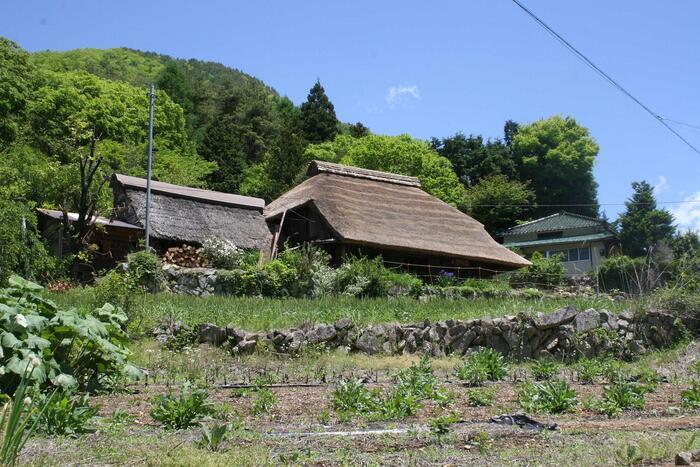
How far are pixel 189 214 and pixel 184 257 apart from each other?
7.95 feet

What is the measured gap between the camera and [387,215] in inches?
1112

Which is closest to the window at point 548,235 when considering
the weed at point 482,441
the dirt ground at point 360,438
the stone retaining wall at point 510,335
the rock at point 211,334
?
the stone retaining wall at point 510,335

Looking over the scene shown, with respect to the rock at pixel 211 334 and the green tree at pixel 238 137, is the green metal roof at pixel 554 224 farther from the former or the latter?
the rock at pixel 211 334

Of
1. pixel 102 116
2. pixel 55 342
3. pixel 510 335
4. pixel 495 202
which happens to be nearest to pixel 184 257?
pixel 510 335

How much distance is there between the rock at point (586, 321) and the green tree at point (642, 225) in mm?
29179

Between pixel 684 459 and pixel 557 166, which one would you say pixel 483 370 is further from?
pixel 557 166

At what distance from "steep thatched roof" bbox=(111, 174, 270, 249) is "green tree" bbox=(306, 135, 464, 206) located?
12891mm

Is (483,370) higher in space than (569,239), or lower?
lower

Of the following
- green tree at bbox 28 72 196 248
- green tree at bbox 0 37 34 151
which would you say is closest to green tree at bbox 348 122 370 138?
green tree at bbox 28 72 196 248

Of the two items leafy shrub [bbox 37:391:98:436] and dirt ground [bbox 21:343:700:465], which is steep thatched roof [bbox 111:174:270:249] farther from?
leafy shrub [bbox 37:391:98:436]

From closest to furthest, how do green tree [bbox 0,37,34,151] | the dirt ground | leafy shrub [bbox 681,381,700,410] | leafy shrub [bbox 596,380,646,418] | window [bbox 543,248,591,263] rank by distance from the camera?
1. the dirt ground
2. leafy shrub [bbox 596,380,646,418]
3. leafy shrub [bbox 681,381,700,410]
4. green tree [bbox 0,37,34,151]
5. window [bbox 543,248,591,263]

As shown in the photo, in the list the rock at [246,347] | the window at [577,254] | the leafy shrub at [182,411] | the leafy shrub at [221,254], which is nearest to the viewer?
the leafy shrub at [182,411]

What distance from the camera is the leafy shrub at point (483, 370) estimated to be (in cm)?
1048

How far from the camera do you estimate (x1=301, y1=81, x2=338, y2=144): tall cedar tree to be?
4950cm
